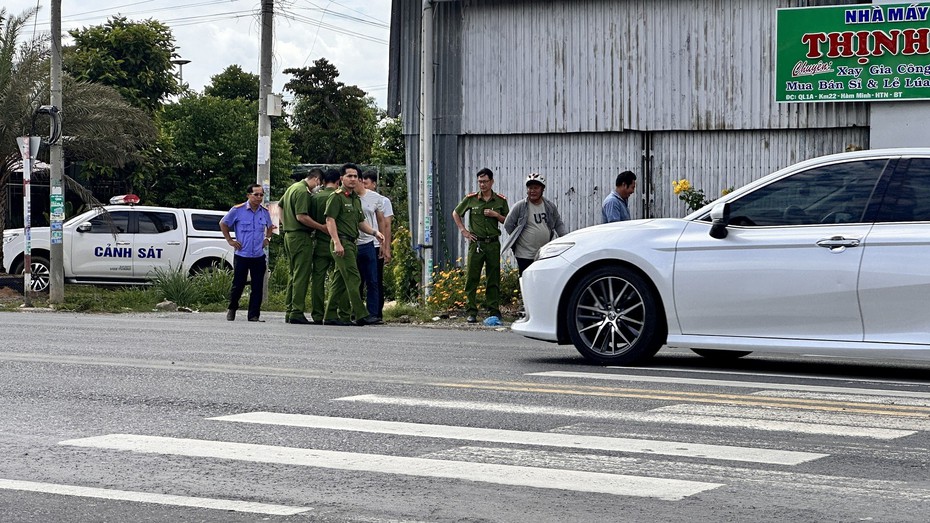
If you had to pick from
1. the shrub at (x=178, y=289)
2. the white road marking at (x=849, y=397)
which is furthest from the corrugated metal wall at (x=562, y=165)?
the white road marking at (x=849, y=397)

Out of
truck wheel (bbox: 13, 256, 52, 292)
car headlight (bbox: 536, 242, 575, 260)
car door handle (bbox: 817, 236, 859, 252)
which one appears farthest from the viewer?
truck wheel (bbox: 13, 256, 52, 292)

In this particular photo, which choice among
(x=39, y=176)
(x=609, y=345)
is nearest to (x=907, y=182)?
(x=609, y=345)

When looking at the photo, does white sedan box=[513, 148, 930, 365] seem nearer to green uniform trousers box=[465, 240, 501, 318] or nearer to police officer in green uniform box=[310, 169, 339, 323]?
green uniform trousers box=[465, 240, 501, 318]

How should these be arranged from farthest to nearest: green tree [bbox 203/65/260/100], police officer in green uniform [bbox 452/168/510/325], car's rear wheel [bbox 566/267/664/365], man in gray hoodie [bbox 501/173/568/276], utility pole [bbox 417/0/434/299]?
green tree [bbox 203/65/260/100] < utility pole [bbox 417/0/434/299] < police officer in green uniform [bbox 452/168/510/325] < man in gray hoodie [bbox 501/173/568/276] < car's rear wheel [bbox 566/267/664/365]

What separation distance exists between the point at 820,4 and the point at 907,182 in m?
8.04

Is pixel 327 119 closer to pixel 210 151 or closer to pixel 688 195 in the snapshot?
pixel 210 151

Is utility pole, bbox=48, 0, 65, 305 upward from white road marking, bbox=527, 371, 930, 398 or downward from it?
upward

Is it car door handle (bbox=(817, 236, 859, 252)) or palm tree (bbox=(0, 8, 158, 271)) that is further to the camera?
palm tree (bbox=(0, 8, 158, 271))

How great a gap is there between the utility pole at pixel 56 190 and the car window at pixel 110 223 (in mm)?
2830

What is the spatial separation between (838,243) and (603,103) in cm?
885

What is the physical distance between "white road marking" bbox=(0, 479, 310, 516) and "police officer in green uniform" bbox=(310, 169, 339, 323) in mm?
10266

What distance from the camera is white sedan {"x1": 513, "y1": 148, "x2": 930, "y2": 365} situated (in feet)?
30.3

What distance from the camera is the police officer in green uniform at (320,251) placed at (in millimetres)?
16141

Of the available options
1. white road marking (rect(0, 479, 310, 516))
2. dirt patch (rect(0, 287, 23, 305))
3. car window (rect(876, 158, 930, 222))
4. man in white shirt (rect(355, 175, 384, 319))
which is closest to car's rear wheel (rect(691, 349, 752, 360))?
car window (rect(876, 158, 930, 222))
